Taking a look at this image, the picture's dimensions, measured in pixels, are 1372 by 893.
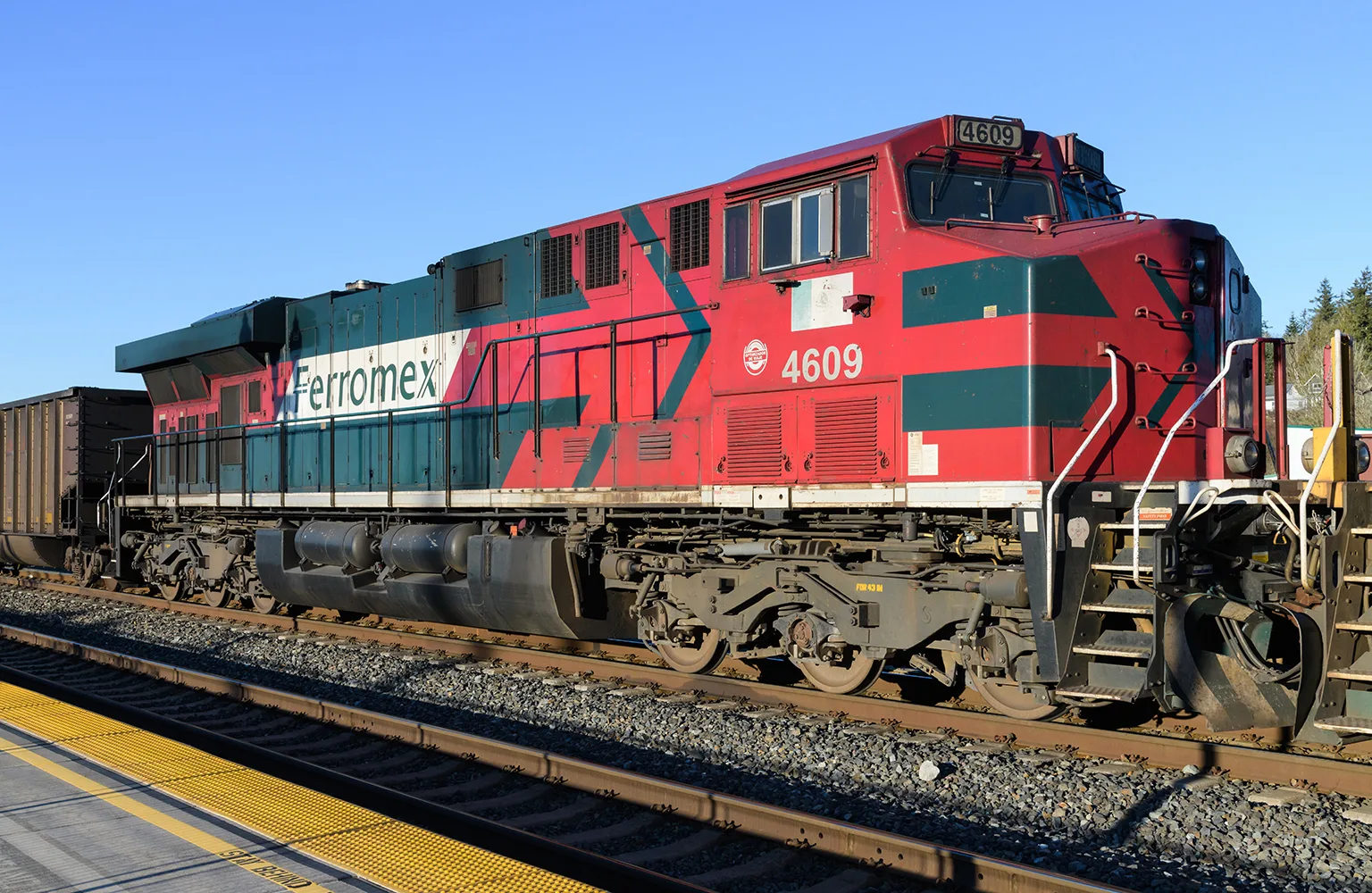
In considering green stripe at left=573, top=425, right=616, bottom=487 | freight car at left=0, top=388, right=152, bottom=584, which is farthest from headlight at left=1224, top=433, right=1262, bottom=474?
freight car at left=0, top=388, right=152, bottom=584

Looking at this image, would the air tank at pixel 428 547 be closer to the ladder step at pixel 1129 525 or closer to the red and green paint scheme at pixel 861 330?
the red and green paint scheme at pixel 861 330

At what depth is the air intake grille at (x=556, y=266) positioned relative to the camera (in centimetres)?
1052

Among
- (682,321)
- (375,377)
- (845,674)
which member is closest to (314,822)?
(845,674)

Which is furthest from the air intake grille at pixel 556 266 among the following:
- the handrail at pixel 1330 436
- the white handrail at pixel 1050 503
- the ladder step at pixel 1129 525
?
the handrail at pixel 1330 436

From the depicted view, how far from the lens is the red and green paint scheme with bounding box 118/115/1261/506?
7.10 m

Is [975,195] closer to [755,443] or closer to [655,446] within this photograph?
[755,443]

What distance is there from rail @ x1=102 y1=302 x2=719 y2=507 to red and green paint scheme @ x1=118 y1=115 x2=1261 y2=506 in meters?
0.05

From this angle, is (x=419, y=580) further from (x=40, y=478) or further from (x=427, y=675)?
(x=40, y=478)

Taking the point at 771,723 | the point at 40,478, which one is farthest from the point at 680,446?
the point at 40,478

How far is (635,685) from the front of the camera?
30.6ft

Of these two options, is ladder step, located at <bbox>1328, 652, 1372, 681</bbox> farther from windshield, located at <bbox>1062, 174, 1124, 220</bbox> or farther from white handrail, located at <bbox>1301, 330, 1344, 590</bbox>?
windshield, located at <bbox>1062, 174, 1124, 220</bbox>

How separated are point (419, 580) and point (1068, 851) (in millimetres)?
8146

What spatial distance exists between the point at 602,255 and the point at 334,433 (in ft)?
17.1

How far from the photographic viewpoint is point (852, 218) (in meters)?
7.80
